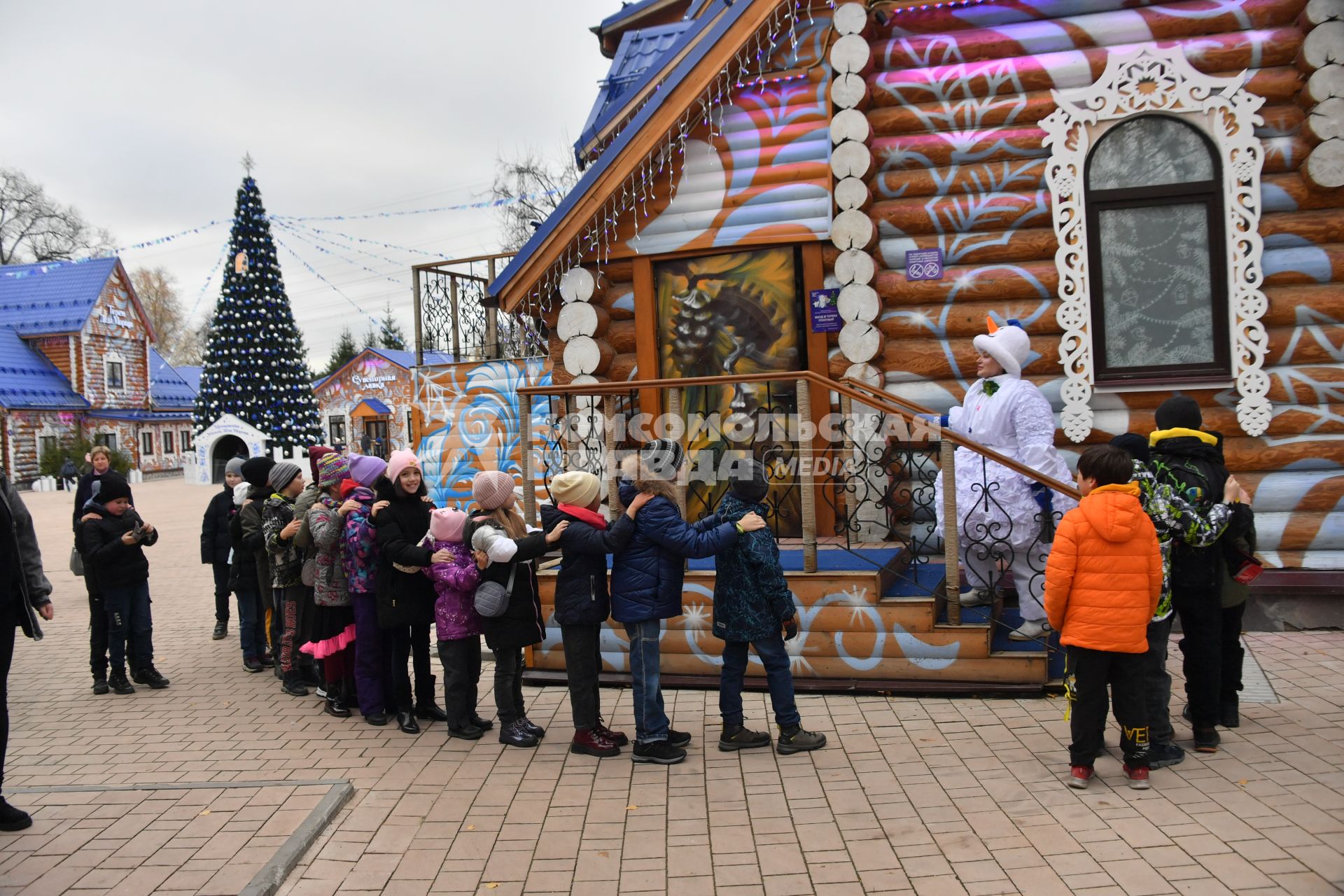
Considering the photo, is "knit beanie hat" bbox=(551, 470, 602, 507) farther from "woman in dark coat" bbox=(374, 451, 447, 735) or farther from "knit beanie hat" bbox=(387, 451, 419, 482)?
"knit beanie hat" bbox=(387, 451, 419, 482)

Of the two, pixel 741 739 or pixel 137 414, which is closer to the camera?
pixel 741 739

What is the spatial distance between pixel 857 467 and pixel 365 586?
3.56 m

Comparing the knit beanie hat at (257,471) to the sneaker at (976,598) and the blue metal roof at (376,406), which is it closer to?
the sneaker at (976,598)

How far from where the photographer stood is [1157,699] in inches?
189

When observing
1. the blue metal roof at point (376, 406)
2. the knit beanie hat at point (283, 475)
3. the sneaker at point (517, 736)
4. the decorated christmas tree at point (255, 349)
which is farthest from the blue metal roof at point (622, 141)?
the blue metal roof at point (376, 406)

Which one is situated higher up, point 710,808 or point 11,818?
point 11,818

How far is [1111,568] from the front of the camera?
176 inches

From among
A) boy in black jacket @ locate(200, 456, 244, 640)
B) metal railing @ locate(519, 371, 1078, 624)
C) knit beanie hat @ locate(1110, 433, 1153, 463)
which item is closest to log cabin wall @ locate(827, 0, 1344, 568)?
metal railing @ locate(519, 371, 1078, 624)

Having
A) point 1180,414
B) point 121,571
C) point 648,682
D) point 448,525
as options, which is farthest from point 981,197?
point 121,571

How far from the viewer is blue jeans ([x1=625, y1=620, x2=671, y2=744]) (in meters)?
5.24

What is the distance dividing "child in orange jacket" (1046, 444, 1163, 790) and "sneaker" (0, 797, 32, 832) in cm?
498

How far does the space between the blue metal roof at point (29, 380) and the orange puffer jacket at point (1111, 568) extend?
43.4 metres

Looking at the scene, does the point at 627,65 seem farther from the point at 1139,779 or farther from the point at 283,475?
the point at 1139,779

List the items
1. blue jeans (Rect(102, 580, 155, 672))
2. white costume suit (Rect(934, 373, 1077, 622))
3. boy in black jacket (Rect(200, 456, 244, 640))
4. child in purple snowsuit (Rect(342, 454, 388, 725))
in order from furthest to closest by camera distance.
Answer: boy in black jacket (Rect(200, 456, 244, 640)) < blue jeans (Rect(102, 580, 155, 672)) < white costume suit (Rect(934, 373, 1077, 622)) < child in purple snowsuit (Rect(342, 454, 388, 725))
